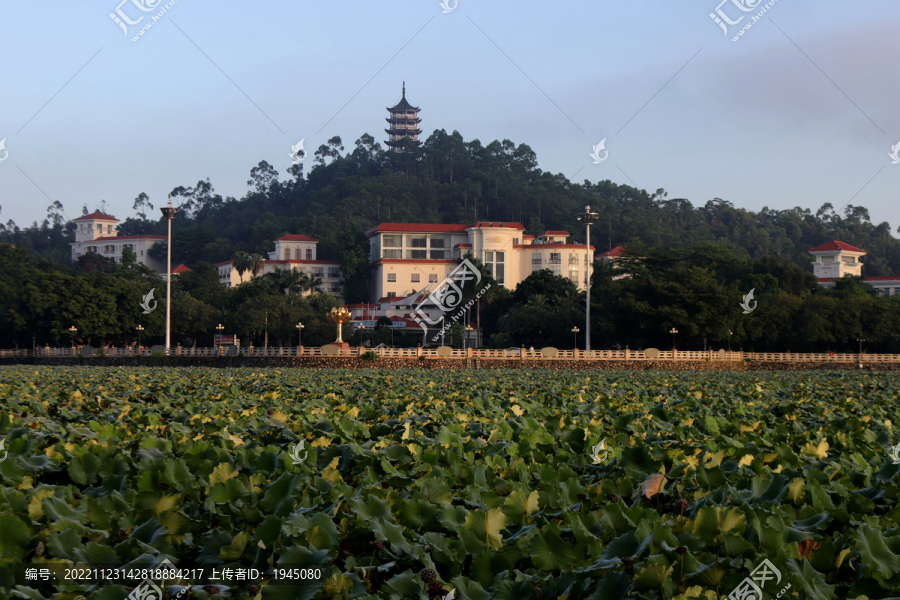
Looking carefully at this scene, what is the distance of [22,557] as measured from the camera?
13.2 feet

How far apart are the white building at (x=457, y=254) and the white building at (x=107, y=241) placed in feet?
138

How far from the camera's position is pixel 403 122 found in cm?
18100

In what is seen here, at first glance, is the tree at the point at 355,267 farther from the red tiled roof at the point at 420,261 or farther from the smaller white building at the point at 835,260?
the smaller white building at the point at 835,260

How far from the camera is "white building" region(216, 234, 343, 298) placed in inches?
4496

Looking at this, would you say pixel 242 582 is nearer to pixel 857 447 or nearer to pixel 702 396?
Result: pixel 857 447

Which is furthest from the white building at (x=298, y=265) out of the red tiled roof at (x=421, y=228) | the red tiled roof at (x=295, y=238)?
the red tiled roof at (x=421, y=228)

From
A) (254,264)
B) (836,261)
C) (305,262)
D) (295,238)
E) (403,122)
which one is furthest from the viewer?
(403,122)

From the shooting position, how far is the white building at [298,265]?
114 meters

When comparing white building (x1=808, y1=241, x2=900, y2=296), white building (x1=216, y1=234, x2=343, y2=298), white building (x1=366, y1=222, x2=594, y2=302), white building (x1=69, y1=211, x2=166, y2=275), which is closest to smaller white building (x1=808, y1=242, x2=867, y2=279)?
white building (x1=808, y1=241, x2=900, y2=296)

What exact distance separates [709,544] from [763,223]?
585 ft

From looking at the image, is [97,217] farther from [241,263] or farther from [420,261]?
[420,261]

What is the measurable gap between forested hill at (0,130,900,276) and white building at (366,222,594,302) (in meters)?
14.7

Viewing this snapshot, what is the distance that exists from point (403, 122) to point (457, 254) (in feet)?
266

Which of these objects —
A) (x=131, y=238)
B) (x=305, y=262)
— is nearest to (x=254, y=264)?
(x=305, y=262)
